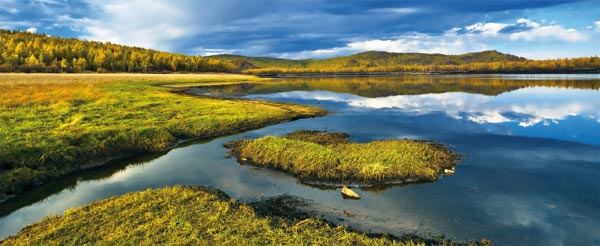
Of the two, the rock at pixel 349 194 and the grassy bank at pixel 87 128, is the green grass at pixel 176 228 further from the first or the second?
the grassy bank at pixel 87 128

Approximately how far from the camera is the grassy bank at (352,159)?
59.0 feet

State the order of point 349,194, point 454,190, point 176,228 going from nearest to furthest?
point 176,228 < point 349,194 < point 454,190

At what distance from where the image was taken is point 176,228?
38.0 feet

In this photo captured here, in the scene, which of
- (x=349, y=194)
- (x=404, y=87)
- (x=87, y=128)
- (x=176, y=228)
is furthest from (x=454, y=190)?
(x=404, y=87)

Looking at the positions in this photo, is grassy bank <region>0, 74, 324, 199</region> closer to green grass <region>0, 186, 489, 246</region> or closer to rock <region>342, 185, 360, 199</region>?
green grass <region>0, 186, 489, 246</region>

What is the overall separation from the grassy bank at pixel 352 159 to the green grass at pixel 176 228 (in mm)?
5830

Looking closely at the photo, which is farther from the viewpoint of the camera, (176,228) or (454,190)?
(454,190)

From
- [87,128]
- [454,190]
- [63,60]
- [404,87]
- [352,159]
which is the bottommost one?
[454,190]

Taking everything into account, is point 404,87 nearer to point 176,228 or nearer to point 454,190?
point 454,190

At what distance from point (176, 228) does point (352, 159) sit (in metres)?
10.9

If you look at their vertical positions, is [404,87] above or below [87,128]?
above

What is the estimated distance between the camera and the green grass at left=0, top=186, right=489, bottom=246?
10914mm

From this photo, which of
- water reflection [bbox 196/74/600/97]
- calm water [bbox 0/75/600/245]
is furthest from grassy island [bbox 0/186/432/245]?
water reflection [bbox 196/74/600/97]

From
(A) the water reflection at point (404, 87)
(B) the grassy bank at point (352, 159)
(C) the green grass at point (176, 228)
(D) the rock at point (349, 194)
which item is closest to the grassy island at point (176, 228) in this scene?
(C) the green grass at point (176, 228)
